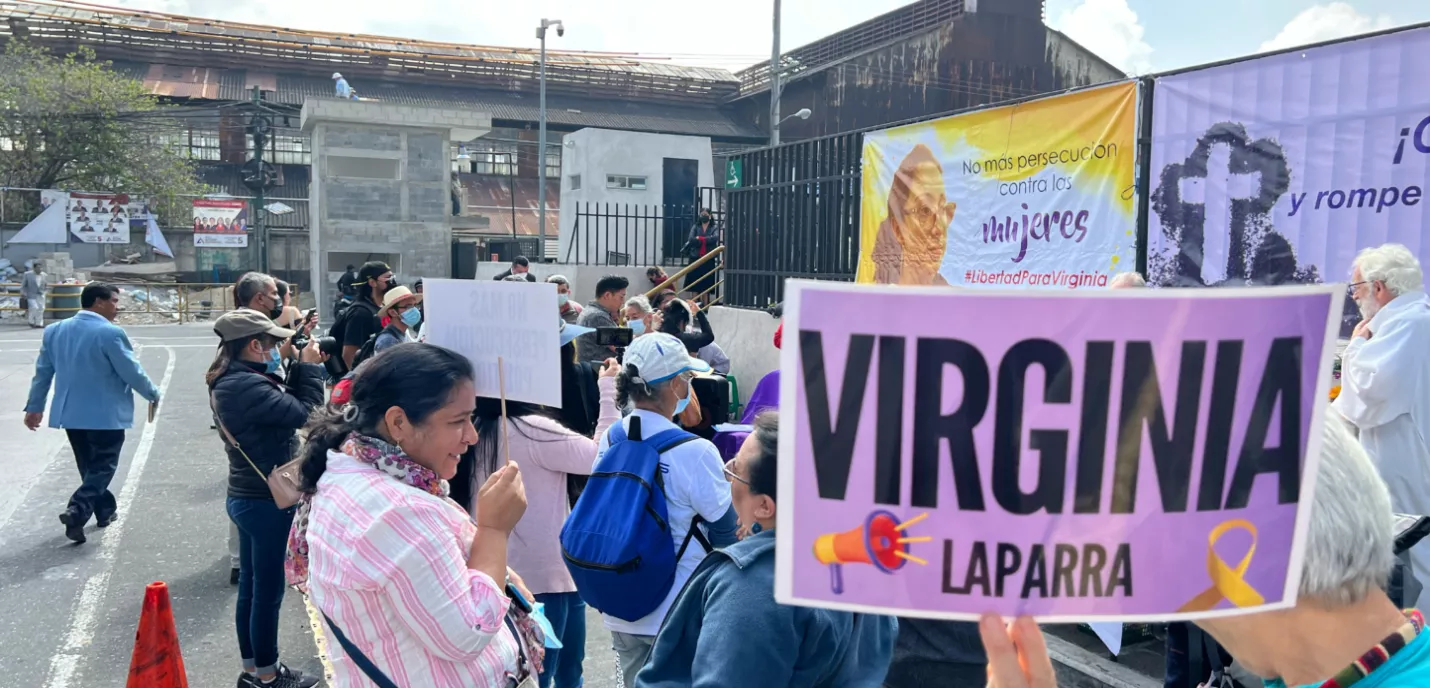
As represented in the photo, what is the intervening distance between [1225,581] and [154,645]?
3.61 meters

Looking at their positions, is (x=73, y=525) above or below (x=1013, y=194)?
below

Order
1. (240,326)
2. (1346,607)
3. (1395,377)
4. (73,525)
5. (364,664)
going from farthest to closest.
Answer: (73,525), (240,326), (1395,377), (364,664), (1346,607)

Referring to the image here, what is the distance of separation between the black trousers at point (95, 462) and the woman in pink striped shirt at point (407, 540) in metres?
5.27

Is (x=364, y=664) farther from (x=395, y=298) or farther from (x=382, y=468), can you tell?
(x=395, y=298)

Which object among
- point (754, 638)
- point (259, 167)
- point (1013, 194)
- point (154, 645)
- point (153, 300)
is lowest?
point (154, 645)

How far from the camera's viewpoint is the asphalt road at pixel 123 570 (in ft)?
15.4

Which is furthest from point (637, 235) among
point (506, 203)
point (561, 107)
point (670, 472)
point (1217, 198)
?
point (561, 107)

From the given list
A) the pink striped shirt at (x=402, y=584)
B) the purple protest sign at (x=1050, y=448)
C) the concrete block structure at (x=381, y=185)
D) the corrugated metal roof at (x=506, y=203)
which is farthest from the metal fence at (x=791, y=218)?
the corrugated metal roof at (x=506, y=203)

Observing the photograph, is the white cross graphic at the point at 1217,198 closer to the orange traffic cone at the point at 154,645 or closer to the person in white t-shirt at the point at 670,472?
the person in white t-shirt at the point at 670,472

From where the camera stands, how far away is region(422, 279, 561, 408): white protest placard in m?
2.95

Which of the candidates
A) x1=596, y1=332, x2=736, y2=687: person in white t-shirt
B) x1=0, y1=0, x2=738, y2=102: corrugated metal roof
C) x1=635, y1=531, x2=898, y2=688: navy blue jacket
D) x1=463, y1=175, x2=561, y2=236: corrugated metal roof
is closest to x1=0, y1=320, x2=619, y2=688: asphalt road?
x1=596, y1=332, x2=736, y2=687: person in white t-shirt

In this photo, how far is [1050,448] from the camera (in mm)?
1330

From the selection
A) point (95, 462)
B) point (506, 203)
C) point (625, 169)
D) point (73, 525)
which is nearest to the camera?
point (73, 525)

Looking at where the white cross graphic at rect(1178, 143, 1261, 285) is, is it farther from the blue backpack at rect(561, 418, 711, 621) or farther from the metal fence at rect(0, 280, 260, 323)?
the metal fence at rect(0, 280, 260, 323)
